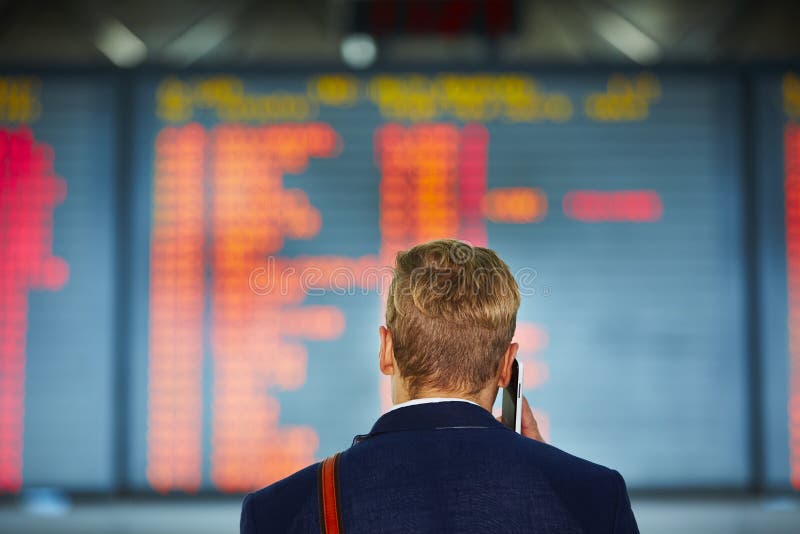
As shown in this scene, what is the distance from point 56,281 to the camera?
6.91 ft

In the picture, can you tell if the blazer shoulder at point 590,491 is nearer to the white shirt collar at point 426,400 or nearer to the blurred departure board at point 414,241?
the white shirt collar at point 426,400

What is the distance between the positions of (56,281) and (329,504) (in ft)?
5.87

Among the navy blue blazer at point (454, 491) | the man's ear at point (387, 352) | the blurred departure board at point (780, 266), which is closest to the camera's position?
the navy blue blazer at point (454, 491)

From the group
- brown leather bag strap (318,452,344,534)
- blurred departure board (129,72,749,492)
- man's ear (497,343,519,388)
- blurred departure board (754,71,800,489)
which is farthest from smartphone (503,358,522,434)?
blurred departure board (754,71,800,489)

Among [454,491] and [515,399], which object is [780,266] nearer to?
[515,399]

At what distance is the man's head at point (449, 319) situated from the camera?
0.64m

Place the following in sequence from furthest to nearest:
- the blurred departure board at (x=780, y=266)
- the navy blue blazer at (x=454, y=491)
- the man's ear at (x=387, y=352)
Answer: the blurred departure board at (x=780, y=266) → the man's ear at (x=387, y=352) → the navy blue blazer at (x=454, y=491)

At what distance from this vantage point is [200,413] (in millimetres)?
2076

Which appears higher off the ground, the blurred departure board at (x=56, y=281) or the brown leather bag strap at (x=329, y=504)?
the blurred departure board at (x=56, y=281)

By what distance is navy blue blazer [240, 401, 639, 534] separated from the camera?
57 centimetres

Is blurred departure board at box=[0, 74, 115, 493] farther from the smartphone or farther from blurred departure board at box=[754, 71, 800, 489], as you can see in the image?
blurred departure board at box=[754, 71, 800, 489]

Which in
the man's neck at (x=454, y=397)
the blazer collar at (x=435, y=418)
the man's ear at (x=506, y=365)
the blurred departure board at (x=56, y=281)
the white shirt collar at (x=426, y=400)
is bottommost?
the blazer collar at (x=435, y=418)

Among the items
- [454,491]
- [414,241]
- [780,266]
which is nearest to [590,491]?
[454,491]

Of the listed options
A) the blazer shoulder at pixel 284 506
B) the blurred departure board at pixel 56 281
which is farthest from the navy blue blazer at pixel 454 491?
the blurred departure board at pixel 56 281
